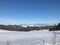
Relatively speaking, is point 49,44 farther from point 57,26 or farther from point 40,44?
point 57,26

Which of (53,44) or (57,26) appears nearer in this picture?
(53,44)

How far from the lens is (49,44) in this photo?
847 cm

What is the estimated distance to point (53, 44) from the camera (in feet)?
27.7

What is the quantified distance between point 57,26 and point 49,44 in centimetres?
2956

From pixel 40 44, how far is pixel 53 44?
1.07 meters

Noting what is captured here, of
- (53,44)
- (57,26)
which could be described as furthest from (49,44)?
(57,26)

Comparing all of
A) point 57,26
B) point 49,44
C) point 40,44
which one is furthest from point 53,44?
point 57,26

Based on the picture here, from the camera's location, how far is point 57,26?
121 ft

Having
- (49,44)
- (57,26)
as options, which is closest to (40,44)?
(49,44)

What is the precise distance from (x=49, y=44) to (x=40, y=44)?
2.51ft

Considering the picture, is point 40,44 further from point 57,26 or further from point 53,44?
point 57,26

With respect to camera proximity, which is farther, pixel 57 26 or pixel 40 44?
pixel 57 26

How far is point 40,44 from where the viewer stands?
27.2ft

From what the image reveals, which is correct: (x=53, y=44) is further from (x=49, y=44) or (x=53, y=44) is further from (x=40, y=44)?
(x=40, y=44)
